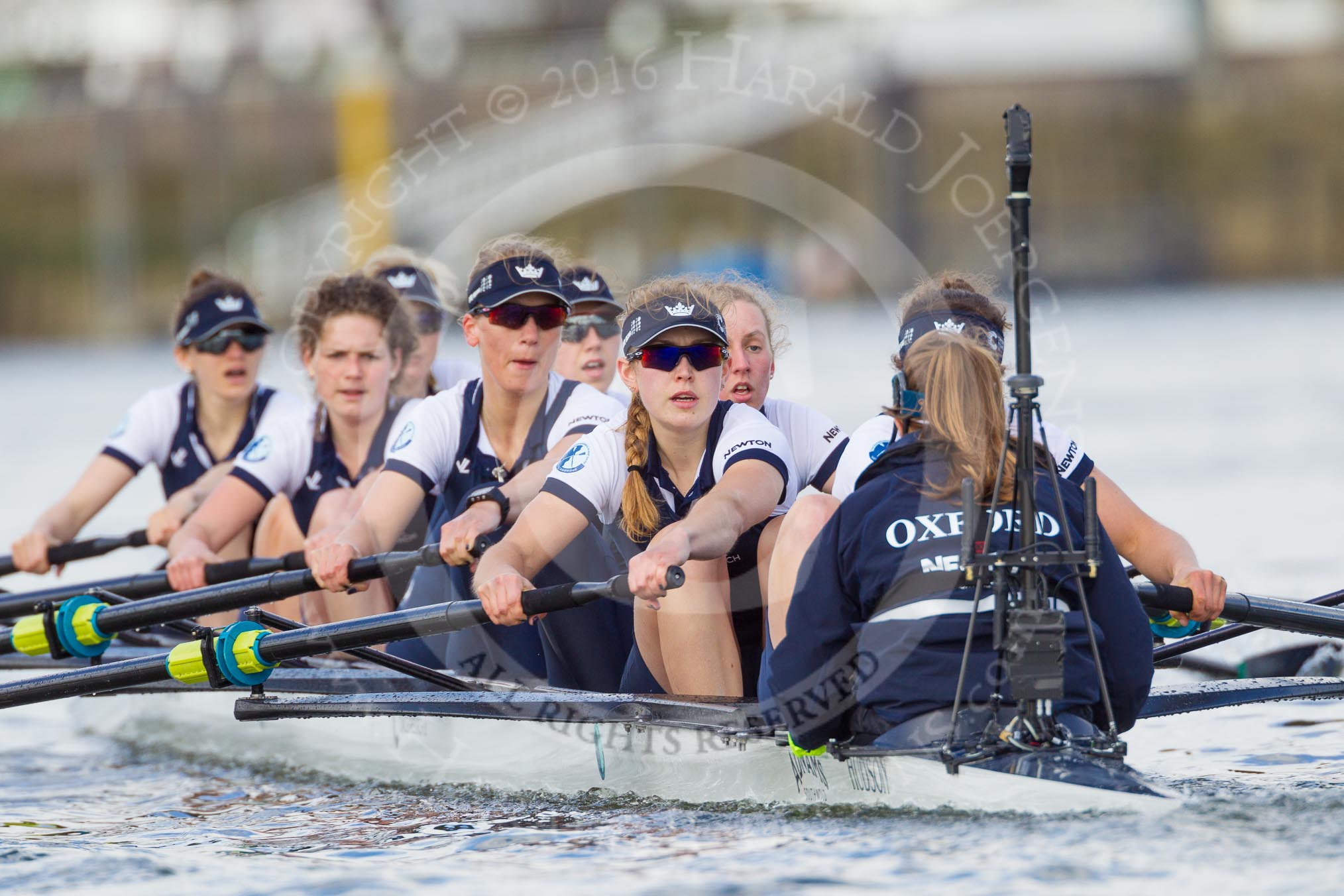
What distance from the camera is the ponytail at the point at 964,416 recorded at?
12.4 feet

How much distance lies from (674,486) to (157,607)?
199 cm

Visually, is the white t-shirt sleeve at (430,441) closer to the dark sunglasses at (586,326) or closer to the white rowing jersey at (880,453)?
the dark sunglasses at (586,326)

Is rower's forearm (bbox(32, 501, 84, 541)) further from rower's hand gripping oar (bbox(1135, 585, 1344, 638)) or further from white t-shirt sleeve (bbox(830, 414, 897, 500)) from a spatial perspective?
rower's hand gripping oar (bbox(1135, 585, 1344, 638))

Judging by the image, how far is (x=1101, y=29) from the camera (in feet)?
125

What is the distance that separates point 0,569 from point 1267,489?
8.27 meters

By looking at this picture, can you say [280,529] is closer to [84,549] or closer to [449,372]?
[449,372]

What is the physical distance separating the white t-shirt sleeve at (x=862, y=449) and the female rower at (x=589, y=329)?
6.28 feet

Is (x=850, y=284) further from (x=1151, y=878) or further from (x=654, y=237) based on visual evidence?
(x=1151, y=878)

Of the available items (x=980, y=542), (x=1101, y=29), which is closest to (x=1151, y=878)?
(x=980, y=542)

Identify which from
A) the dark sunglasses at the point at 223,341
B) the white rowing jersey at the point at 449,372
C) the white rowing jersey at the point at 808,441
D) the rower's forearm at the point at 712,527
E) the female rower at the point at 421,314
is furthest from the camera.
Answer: the white rowing jersey at the point at 449,372

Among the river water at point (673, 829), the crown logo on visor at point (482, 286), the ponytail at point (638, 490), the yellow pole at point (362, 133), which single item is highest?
the yellow pole at point (362, 133)

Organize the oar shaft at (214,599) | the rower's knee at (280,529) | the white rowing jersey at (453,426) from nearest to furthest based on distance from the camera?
1. the white rowing jersey at (453,426)
2. the oar shaft at (214,599)
3. the rower's knee at (280,529)

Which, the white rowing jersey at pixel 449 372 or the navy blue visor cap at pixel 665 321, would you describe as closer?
the navy blue visor cap at pixel 665 321

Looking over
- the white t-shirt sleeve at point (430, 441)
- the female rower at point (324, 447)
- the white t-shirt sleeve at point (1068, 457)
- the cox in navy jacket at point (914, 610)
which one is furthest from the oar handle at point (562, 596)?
the female rower at point (324, 447)
